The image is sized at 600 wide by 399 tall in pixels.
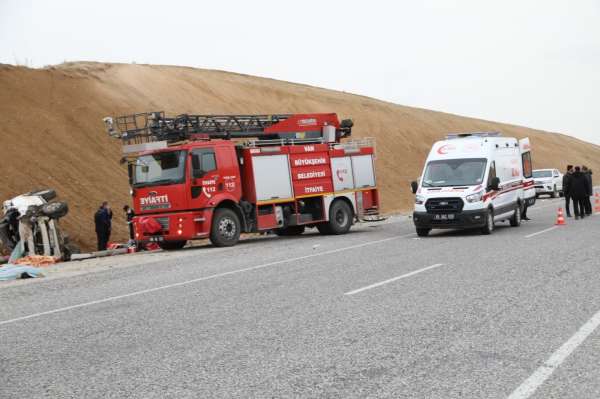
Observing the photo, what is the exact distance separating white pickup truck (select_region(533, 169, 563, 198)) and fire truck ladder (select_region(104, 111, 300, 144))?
25.6 metres

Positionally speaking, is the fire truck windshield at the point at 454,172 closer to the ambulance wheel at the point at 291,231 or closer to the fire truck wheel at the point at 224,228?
the fire truck wheel at the point at 224,228

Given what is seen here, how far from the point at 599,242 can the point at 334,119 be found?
35.0ft

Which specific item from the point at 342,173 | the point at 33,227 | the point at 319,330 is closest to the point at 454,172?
the point at 342,173

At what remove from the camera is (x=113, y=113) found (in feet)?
129

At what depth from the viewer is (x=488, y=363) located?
600 centimetres

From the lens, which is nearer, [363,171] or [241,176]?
[241,176]

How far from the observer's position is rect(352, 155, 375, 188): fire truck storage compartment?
24.1m

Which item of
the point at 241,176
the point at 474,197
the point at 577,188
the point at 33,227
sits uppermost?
the point at 241,176

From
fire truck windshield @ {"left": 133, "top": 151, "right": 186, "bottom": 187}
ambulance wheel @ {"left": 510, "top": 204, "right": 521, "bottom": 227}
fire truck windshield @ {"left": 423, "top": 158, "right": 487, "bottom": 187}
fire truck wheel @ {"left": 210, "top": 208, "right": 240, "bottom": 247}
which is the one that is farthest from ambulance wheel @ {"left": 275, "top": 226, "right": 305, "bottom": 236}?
ambulance wheel @ {"left": 510, "top": 204, "right": 521, "bottom": 227}

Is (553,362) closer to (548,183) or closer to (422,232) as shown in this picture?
(422,232)

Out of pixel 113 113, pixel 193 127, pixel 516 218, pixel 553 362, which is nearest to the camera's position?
pixel 553 362

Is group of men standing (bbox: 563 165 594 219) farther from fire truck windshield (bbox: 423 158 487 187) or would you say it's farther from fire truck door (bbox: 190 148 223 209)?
fire truck door (bbox: 190 148 223 209)

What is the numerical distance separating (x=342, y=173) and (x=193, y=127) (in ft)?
16.5

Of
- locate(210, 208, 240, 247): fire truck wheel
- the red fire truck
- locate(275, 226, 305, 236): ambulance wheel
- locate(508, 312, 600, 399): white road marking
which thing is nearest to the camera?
locate(508, 312, 600, 399): white road marking
